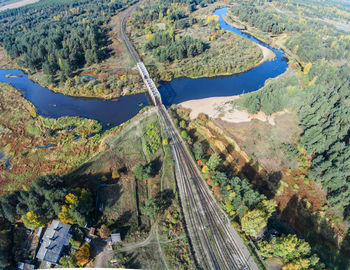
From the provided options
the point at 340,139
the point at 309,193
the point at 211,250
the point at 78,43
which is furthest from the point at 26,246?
the point at 78,43

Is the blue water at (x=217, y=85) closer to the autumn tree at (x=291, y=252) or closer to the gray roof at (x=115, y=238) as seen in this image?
the gray roof at (x=115, y=238)

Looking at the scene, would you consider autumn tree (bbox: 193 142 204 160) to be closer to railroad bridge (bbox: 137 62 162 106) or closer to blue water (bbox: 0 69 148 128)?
railroad bridge (bbox: 137 62 162 106)

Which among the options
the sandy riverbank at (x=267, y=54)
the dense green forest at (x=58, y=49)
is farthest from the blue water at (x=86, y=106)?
the sandy riverbank at (x=267, y=54)

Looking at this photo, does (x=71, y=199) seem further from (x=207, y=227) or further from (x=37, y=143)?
(x=37, y=143)

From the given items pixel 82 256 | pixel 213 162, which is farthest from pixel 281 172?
pixel 82 256

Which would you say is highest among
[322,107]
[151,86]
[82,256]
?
[151,86]

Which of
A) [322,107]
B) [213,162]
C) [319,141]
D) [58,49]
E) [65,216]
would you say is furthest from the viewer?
[58,49]

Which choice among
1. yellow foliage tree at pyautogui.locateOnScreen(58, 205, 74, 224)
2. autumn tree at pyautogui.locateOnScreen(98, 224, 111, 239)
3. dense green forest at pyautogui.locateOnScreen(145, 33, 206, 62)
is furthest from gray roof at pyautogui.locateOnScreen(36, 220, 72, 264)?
dense green forest at pyautogui.locateOnScreen(145, 33, 206, 62)
